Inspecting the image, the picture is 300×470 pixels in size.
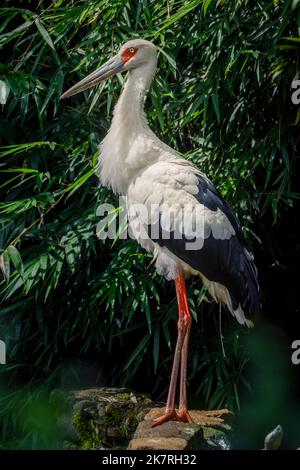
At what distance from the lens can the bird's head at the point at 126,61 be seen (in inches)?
203

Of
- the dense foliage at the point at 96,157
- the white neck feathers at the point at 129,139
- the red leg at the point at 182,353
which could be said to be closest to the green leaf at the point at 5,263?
the dense foliage at the point at 96,157

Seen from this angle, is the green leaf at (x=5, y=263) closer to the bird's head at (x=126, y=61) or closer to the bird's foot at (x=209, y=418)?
the bird's head at (x=126, y=61)

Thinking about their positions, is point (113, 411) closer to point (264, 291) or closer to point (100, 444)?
point (100, 444)

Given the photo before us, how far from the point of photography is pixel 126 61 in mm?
5211

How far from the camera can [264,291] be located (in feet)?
20.1

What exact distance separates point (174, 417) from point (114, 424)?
0.27 meters

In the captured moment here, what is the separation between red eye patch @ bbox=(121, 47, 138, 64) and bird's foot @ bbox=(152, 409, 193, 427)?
181 cm

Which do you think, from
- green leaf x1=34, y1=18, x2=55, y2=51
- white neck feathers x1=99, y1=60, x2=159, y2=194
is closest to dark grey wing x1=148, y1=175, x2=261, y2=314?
white neck feathers x1=99, y1=60, x2=159, y2=194

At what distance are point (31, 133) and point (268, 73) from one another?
1.61 meters

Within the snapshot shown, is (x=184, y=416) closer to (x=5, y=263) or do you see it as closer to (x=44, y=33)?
(x=5, y=263)

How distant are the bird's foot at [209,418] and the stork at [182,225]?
0.01 metres

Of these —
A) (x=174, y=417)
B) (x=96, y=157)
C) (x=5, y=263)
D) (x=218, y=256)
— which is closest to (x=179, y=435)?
(x=174, y=417)

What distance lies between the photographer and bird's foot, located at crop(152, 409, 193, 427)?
14.5ft
